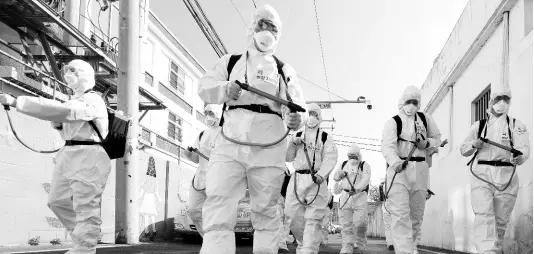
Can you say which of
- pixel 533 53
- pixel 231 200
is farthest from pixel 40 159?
pixel 533 53

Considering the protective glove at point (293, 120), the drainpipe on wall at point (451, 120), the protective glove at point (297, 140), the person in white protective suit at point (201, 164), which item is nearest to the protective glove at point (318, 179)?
the protective glove at point (297, 140)

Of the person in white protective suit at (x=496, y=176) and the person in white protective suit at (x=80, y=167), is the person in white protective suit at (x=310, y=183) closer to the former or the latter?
the person in white protective suit at (x=496, y=176)

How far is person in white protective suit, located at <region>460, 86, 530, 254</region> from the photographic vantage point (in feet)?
24.5

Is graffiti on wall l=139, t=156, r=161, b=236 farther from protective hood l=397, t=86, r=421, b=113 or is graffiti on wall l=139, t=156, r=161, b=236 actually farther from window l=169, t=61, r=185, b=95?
protective hood l=397, t=86, r=421, b=113

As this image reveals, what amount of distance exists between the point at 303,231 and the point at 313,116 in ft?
5.76

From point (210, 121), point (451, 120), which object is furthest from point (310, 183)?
point (451, 120)

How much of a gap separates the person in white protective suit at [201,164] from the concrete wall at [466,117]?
4.70 metres

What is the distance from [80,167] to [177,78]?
22235 millimetres

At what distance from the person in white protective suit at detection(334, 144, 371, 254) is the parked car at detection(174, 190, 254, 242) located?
2204mm

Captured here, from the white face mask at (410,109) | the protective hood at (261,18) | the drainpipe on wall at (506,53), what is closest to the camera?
the protective hood at (261,18)

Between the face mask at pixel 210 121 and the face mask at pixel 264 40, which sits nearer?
the face mask at pixel 264 40

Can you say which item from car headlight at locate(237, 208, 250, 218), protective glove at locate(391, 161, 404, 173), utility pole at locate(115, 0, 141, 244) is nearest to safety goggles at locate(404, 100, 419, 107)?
protective glove at locate(391, 161, 404, 173)

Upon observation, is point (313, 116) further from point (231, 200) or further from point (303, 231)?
point (231, 200)

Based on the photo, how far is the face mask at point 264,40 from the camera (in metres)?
5.01
